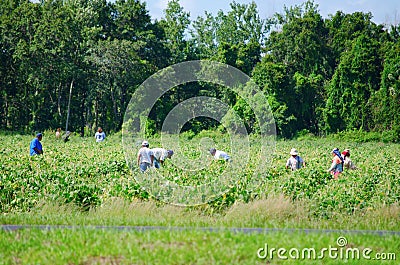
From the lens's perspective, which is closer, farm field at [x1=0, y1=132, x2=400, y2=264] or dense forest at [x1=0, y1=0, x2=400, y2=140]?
farm field at [x1=0, y1=132, x2=400, y2=264]

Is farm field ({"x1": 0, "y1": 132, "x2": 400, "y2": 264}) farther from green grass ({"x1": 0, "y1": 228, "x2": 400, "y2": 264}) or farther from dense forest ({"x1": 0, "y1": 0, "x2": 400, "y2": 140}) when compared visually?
dense forest ({"x1": 0, "y1": 0, "x2": 400, "y2": 140})

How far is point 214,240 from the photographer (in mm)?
8500

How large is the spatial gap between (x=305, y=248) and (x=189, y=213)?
409 cm

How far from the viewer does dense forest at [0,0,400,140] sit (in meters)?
51.6

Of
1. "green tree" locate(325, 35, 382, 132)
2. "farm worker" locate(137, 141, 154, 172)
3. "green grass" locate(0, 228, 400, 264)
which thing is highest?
"green tree" locate(325, 35, 382, 132)

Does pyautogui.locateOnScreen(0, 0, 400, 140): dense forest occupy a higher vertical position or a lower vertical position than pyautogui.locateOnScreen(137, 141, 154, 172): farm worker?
higher

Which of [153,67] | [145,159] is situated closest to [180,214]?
[145,159]

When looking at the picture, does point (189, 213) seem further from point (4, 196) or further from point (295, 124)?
point (295, 124)

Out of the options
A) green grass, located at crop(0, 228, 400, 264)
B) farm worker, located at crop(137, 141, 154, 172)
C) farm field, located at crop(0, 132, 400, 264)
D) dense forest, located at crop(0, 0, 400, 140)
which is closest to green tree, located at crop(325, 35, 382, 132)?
dense forest, located at crop(0, 0, 400, 140)

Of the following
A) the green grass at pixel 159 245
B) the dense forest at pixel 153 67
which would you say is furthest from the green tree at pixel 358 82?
the green grass at pixel 159 245

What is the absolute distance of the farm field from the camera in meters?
8.16

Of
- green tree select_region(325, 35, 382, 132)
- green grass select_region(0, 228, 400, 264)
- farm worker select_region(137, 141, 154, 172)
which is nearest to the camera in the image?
green grass select_region(0, 228, 400, 264)

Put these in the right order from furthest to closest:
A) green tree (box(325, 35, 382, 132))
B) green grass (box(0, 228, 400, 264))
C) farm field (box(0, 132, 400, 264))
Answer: green tree (box(325, 35, 382, 132)) → farm field (box(0, 132, 400, 264)) → green grass (box(0, 228, 400, 264))

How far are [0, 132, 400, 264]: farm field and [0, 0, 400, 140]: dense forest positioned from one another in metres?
32.5
